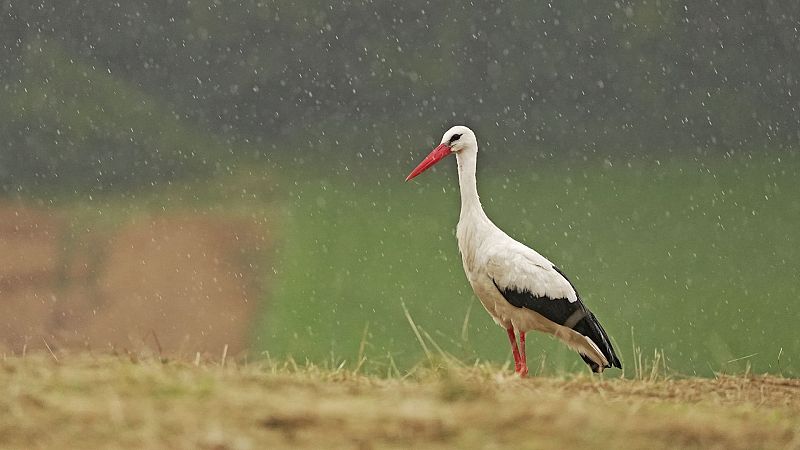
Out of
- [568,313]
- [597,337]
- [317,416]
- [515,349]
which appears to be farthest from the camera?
[515,349]

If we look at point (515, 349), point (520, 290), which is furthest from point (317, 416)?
point (515, 349)

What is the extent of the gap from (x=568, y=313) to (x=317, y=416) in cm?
364

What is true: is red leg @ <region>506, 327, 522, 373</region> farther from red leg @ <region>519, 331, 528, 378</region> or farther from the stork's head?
the stork's head

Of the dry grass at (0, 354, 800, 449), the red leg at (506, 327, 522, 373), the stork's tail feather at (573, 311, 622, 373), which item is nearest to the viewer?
the dry grass at (0, 354, 800, 449)

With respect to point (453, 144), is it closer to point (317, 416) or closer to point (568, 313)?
point (568, 313)

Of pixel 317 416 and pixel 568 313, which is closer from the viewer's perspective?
pixel 317 416

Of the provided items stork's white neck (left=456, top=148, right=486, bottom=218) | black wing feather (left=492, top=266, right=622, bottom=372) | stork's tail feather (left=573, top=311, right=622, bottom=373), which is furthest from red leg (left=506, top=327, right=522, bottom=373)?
stork's white neck (left=456, top=148, right=486, bottom=218)

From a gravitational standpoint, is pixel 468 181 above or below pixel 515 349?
above

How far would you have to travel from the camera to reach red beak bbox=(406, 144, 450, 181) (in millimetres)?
7035

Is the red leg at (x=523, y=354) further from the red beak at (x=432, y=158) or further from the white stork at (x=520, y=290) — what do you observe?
the red beak at (x=432, y=158)

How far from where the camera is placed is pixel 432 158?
7.08 metres

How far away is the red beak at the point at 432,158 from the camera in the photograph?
7.04 metres

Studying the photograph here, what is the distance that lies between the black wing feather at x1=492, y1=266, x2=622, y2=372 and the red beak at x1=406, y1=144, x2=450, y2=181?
2.85 ft

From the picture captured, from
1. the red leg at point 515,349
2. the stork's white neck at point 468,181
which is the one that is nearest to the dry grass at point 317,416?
the red leg at point 515,349
